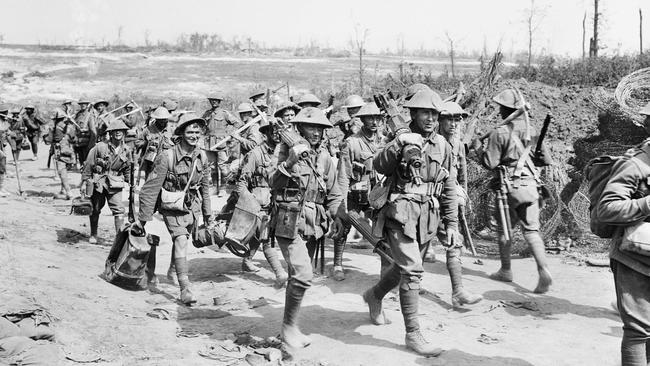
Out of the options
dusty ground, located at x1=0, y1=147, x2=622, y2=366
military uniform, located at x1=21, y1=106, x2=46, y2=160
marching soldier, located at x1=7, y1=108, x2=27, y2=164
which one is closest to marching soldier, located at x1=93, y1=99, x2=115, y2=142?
marching soldier, located at x1=7, y1=108, x2=27, y2=164

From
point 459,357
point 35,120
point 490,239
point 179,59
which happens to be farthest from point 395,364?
point 179,59

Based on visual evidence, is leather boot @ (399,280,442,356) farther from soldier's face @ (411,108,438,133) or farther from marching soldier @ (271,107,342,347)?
soldier's face @ (411,108,438,133)

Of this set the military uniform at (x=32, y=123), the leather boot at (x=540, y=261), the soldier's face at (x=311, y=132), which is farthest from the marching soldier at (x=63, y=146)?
the leather boot at (x=540, y=261)

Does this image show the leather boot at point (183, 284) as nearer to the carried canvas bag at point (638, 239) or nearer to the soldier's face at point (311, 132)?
the soldier's face at point (311, 132)

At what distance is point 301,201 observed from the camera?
6.08 meters

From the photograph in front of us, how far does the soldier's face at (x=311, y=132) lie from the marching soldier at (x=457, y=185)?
1.31m

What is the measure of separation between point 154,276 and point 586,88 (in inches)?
573

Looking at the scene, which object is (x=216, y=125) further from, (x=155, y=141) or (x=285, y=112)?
(x=285, y=112)

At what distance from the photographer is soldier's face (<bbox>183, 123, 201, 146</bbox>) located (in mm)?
A: 7242

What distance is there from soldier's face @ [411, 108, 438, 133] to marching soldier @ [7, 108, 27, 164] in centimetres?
1386

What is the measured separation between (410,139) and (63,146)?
1218cm

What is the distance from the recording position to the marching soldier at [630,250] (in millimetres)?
A: 3994

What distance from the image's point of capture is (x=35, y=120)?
20906mm

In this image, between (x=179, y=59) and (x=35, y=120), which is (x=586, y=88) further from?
(x=179, y=59)
